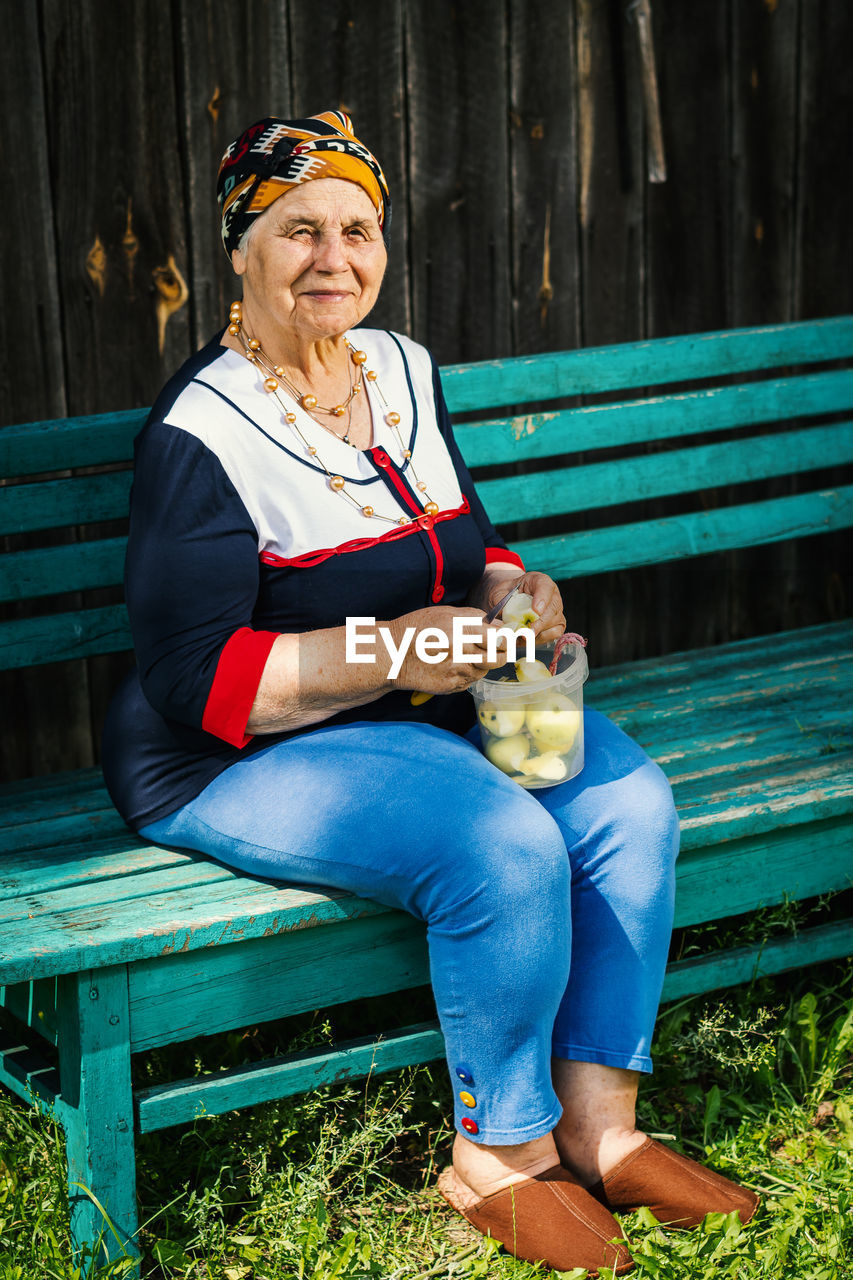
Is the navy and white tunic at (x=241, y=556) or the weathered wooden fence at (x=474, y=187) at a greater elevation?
the weathered wooden fence at (x=474, y=187)

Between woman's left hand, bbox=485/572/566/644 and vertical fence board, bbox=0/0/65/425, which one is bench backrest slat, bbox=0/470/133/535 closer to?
vertical fence board, bbox=0/0/65/425

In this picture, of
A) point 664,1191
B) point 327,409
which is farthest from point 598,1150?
point 327,409

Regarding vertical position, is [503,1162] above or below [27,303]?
below

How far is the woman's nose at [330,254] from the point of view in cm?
212

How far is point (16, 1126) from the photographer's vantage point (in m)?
2.27

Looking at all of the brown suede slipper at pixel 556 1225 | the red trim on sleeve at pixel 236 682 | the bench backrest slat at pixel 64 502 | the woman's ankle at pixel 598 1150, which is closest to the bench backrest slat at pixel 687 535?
the bench backrest slat at pixel 64 502

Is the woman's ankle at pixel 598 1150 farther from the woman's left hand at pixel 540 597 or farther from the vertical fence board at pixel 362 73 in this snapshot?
the vertical fence board at pixel 362 73

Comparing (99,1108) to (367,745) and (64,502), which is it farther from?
(64,502)

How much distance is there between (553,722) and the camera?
209 cm

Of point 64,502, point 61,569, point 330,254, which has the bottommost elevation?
point 61,569

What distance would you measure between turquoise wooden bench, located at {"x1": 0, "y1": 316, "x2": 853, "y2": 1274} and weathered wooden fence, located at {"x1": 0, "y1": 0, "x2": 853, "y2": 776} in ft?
0.87

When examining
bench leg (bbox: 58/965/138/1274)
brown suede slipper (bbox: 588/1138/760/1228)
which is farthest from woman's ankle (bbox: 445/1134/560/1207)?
bench leg (bbox: 58/965/138/1274)

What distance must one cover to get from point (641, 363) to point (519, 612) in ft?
3.89

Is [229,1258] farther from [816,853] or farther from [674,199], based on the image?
[674,199]
